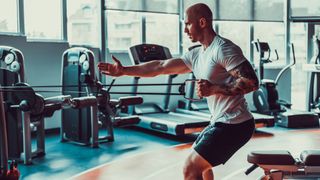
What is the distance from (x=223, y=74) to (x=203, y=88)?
9.4 inches

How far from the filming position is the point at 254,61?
8.97 meters

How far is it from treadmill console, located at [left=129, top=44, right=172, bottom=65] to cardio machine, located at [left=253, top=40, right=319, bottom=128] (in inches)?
68.5

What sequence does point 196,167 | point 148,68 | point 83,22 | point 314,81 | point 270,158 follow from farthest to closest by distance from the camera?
point 314,81 → point 83,22 → point 270,158 → point 148,68 → point 196,167

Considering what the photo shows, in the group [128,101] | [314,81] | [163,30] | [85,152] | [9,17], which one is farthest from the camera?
[314,81]

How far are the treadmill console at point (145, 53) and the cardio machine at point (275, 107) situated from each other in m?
1.74

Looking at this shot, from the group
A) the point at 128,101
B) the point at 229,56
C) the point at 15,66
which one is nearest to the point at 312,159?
the point at 229,56

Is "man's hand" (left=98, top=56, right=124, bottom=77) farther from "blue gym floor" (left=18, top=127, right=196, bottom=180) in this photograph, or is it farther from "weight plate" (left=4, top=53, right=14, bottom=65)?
"weight plate" (left=4, top=53, right=14, bottom=65)

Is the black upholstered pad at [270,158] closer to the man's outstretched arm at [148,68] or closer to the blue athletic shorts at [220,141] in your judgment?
the blue athletic shorts at [220,141]

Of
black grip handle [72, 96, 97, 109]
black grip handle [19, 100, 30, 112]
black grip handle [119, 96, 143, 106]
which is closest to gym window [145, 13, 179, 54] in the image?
black grip handle [119, 96, 143, 106]

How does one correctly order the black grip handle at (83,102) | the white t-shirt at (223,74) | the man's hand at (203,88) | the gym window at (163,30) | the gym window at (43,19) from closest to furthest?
the man's hand at (203,88) → the white t-shirt at (223,74) → the black grip handle at (83,102) → the gym window at (43,19) → the gym window at (163,30)

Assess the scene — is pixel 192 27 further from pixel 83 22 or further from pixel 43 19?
pixel 83 22

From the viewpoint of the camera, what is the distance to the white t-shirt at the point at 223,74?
2484 mm

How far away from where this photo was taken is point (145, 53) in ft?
22.3

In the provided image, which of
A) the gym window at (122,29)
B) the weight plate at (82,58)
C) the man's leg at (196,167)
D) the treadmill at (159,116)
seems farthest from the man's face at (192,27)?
the gym window at (122,29)
